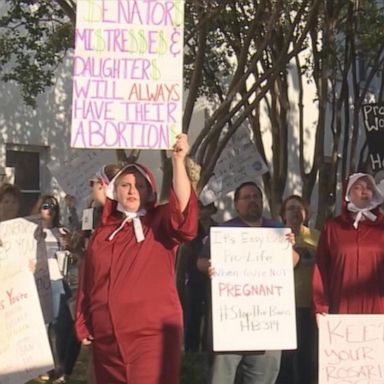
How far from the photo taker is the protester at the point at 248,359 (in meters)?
5.82

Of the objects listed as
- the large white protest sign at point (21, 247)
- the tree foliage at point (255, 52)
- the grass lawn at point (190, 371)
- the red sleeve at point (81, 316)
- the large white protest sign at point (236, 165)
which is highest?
the tree foliage at point (255, 52)

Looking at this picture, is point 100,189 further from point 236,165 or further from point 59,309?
point 236,165

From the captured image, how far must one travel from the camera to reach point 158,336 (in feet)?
15.8

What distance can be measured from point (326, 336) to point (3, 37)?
770 cm

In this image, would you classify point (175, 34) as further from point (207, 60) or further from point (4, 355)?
point (207, 60)

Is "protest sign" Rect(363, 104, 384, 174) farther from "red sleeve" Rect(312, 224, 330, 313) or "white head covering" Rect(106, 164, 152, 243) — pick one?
"white head covering" Rect(106, 164, 152, 243)

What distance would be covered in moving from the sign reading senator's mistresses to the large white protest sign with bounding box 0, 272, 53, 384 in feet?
3.73

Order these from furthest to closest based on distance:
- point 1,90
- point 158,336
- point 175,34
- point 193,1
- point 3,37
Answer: point 1,90
point 3,37
point 193,1
point 175,34
point 158,336

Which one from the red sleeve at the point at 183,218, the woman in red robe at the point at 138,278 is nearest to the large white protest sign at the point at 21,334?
the woman in red robe at the point at 138,278

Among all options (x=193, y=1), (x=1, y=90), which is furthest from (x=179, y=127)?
(x=1, y=90)

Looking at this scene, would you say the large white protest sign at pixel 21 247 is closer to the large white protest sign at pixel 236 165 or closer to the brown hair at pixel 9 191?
the brown hair at pixel 9 191

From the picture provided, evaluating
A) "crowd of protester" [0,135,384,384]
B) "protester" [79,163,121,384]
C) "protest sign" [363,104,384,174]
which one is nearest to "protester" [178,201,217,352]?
"crowd of protester" [0,135,384,384]

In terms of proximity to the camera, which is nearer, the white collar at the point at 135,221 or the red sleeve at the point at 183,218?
the red sleeve at the point at 183,218

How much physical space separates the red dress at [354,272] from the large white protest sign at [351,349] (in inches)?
8.7
